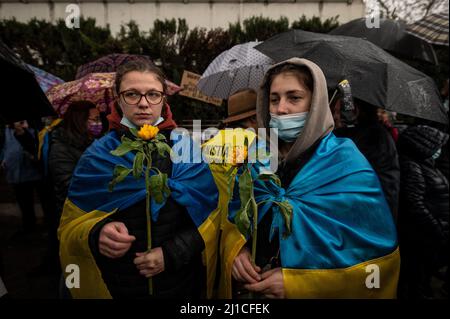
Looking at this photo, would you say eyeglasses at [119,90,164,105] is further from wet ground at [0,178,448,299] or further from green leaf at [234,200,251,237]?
wet ground at [0,178,448,299]

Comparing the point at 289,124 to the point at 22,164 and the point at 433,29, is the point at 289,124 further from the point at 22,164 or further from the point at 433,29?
the point at 22,164

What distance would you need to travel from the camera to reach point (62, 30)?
7645mm

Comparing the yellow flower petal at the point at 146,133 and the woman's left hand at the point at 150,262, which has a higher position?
the yellow flower petal at the point at 146,133

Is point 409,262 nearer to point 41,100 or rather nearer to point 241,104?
point 241,104

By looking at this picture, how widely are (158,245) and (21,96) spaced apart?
49.2 inches

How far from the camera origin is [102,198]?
74.5 inches

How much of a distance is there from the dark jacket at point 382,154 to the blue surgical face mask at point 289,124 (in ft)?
3.24

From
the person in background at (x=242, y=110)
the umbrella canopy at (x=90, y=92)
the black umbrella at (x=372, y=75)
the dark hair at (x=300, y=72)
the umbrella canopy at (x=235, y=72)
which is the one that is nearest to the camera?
the dark hair at (x=300, y=72)

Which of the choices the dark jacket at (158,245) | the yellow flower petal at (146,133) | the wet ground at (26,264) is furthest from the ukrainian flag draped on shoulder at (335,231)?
the wet ground at (26,264)

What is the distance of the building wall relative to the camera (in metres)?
10.4

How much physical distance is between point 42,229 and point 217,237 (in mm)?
5299

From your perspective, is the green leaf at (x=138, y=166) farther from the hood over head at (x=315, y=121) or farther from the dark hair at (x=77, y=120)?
the dark hair at (x=77, y=120)

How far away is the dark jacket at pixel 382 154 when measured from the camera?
2.46 m

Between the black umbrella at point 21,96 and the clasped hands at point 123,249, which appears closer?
the clasped hands at point 123,249
